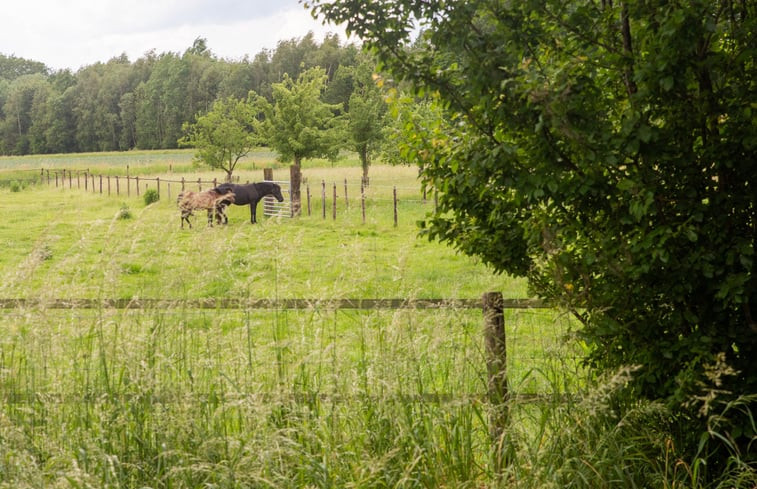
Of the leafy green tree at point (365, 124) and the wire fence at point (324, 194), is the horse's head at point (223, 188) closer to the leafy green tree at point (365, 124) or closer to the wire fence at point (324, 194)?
the wire fence at point (324, 194)

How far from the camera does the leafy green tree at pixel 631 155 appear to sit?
357 cm

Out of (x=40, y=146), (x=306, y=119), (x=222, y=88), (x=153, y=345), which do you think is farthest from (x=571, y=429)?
(x=40, y=146)

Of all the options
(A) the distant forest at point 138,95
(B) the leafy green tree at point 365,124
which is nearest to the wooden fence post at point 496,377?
(B) the leafy green tree at point 365,124

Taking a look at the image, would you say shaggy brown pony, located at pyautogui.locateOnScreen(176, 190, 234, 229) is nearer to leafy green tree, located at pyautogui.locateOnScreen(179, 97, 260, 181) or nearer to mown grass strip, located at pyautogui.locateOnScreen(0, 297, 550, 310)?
mown grass strip, located at pyautogui.locateOnScreen(0, 297, 550, 310)

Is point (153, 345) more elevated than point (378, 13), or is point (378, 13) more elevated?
point (378, 13)

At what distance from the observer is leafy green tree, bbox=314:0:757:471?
3.57 metres

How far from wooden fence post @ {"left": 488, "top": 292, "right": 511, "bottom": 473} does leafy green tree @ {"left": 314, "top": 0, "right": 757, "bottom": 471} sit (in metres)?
0.55

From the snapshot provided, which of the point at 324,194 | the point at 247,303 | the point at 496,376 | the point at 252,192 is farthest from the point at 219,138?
the point at 496,376

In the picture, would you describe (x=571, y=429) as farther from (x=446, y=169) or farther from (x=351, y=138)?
(x=351, y=138)

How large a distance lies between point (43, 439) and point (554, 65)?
11.3 feet

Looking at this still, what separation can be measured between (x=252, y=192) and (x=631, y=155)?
19.3m

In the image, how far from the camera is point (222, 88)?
78938mm

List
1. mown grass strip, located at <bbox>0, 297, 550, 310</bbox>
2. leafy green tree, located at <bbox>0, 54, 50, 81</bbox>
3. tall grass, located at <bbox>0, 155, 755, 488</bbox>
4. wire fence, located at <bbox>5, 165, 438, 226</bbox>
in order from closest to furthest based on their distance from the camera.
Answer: tall grass, located at <bbox>0, 155, 755, 488</bbox> → mown grass strip, located at <bbox>0, 297, 550, 310</bbox> → wire fence, located at <bbox>5, 165, 438, 226</bbox> → leafy green tree, located at <bbox>0, 54, 50, 81</bbox>

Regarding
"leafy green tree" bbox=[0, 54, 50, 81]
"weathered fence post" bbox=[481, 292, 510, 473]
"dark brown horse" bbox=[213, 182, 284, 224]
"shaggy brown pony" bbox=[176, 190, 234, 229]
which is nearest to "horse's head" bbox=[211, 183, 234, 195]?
"dark brown horse" bbox=[213, 182, 284, 224]
